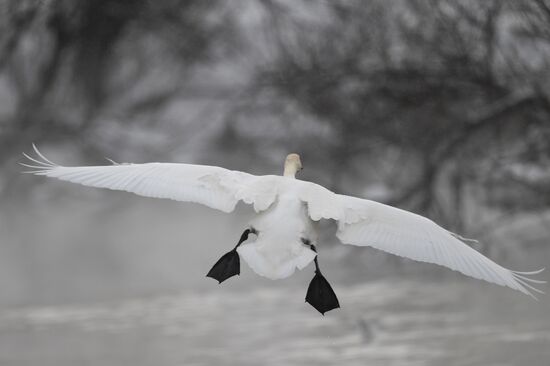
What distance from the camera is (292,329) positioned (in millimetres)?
9422

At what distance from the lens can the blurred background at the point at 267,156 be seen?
9.32 m

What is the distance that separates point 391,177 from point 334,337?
5036 millimetres

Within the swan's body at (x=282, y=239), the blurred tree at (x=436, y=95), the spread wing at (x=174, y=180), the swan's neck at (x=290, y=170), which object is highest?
the blurred tree at (x=436, y=95)

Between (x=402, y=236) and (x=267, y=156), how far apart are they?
9728 mm

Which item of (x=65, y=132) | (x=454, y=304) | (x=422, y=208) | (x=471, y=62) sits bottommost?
(x=454, y=304)

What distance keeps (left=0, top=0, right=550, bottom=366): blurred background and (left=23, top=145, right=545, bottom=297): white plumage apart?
1.92m

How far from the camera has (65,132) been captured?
631 inches

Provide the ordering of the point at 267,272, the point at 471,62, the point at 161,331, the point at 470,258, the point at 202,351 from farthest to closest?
the point at 471,62 → the point at 161,331 → the point at 202,351 → the point at 470,258 → the point at 267,272

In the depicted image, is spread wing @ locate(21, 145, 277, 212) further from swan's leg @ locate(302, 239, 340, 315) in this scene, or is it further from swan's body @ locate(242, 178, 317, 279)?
swan's leg @ locate(302, 239, 340, 315)

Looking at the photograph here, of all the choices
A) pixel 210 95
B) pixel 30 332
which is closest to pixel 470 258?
pixel 30 332

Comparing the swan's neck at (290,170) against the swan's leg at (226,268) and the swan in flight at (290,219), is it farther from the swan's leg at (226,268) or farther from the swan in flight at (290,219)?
the swan's leg at (226,268)

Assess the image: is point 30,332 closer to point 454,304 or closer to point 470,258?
point 454,304

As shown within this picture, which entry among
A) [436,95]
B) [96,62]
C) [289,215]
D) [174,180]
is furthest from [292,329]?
[96,62]

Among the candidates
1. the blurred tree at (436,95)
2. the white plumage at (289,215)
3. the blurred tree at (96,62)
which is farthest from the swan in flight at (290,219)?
the blurred tree at (96,62)
